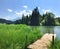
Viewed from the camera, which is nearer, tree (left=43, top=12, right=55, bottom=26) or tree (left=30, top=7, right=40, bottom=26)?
tree (left=30, top=7, right=40, bottom=26)

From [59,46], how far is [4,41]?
4.28ft

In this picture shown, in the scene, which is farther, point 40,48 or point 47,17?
point 47,17

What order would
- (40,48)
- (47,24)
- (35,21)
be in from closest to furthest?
(40,48)
(35,21)
(47,24)

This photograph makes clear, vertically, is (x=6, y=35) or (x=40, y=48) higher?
(x=6, y=35)

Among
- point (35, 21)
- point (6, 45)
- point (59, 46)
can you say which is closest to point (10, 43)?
point (6, 45)

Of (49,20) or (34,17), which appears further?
(49,20)

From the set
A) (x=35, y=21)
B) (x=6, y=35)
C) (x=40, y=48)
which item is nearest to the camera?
(x=6, y=35)

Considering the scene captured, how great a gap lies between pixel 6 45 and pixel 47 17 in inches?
1072

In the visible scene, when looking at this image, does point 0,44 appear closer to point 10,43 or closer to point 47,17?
point 10,43

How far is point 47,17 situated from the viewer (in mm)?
31188

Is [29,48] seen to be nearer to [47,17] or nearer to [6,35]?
[6,35]

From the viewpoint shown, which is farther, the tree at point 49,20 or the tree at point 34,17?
the tree at point 49,20

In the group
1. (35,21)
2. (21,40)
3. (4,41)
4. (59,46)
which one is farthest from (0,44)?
(35,21)

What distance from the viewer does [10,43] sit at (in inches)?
170
